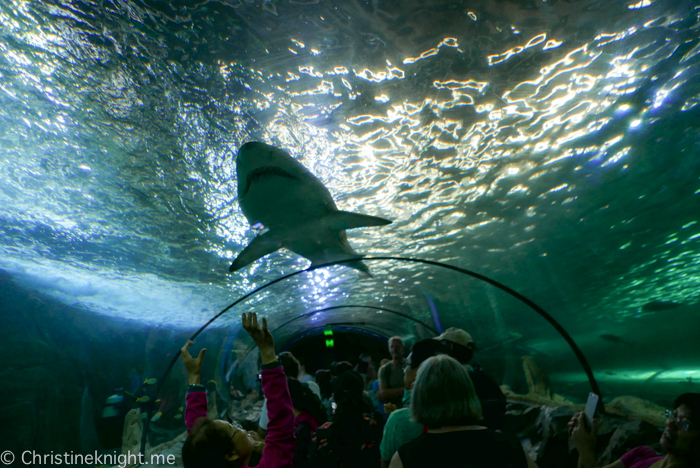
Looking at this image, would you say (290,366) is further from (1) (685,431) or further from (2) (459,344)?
(1) (685,431)

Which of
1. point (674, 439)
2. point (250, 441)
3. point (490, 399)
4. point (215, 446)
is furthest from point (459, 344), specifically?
point (215, 446)

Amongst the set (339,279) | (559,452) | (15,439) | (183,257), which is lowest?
(559,452)

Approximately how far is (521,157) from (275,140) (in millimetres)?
4725

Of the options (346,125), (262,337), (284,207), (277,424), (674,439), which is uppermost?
(346,125)

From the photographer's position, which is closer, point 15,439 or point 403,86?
point 403,86

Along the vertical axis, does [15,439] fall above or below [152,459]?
above

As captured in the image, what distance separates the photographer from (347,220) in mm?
4848

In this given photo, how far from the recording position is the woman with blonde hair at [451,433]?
139 centimetres

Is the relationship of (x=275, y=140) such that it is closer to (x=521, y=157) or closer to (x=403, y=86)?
(x=403, y=86)

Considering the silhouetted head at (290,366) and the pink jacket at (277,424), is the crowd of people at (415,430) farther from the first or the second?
the silhouetted head at (290,366)

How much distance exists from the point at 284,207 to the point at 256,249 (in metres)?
1.11

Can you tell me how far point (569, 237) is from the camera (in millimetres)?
8680

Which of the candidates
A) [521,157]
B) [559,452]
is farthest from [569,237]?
[559,452]

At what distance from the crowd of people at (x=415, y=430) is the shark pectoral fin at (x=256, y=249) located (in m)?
2.30
